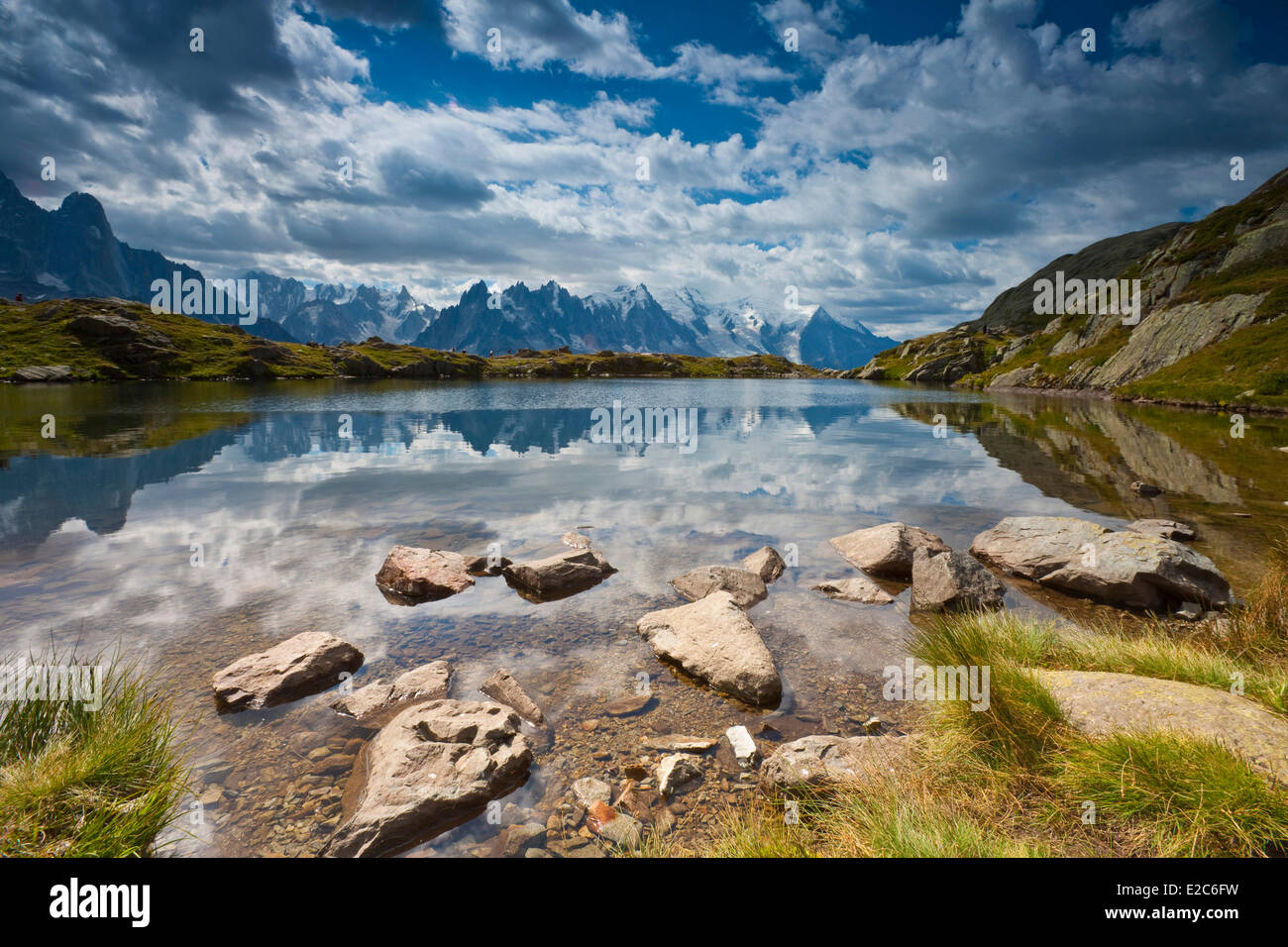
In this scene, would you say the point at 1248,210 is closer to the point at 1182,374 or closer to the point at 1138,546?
the point at 1182,374

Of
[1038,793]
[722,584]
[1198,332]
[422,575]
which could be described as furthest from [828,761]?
[1198,332]

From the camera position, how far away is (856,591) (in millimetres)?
14836

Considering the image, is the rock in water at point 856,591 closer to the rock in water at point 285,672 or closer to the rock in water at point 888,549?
the rock in water at point 888,549

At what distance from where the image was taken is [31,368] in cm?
12044

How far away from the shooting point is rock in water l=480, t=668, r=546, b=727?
9.42 meters

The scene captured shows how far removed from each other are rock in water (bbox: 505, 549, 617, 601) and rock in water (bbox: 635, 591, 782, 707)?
2.95 m

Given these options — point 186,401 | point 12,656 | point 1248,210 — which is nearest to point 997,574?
point 12,656

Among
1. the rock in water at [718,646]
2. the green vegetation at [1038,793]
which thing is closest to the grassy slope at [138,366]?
the rock in water at [718,646]

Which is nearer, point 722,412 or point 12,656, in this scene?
point 12,656

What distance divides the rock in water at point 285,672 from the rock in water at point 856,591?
11545 millimetres

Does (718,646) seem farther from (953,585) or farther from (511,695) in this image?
(953,585)

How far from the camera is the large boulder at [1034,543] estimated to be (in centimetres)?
1552

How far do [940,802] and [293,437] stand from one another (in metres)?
50.2

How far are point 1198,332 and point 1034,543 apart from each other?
94.8m
